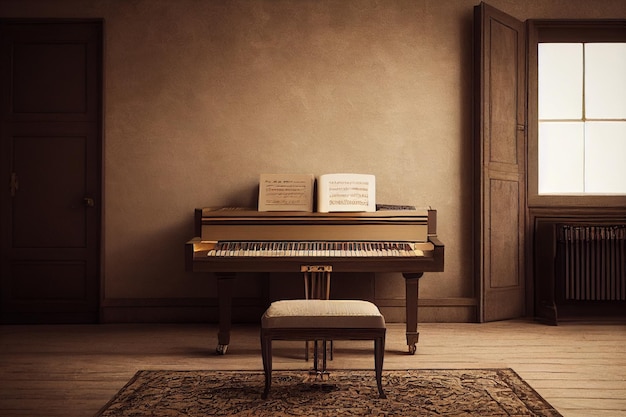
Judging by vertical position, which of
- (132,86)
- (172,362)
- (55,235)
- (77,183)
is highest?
(132,86)

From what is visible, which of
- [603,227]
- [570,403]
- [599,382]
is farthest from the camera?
[603,227]

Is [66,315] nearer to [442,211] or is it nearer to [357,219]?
[357,219]

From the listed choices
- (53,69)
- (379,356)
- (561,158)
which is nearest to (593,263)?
(561,158)

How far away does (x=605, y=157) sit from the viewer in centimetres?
570

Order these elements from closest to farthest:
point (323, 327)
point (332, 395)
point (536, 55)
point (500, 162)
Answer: point (323, 327) → point (332, 395) → point (500, 162) → point (536, 55)

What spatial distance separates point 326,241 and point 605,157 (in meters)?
2.84

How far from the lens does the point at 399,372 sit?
12.7 feet

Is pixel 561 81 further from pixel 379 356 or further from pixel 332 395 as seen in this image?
pixel 332 395

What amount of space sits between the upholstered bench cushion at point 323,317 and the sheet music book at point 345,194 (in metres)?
1.18

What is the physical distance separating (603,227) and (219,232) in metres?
3.16

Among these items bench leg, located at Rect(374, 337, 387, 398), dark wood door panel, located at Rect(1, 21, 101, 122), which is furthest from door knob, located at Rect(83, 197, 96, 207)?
bench leg, located at Rect(374, 337, 387, 398)

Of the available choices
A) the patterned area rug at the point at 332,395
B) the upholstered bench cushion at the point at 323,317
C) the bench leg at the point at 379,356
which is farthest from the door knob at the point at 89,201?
the bench leg at the point at 379,356

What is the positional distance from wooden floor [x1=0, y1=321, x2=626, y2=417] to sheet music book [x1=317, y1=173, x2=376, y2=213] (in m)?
0.99

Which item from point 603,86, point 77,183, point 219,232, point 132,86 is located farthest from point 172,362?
point 603,86
